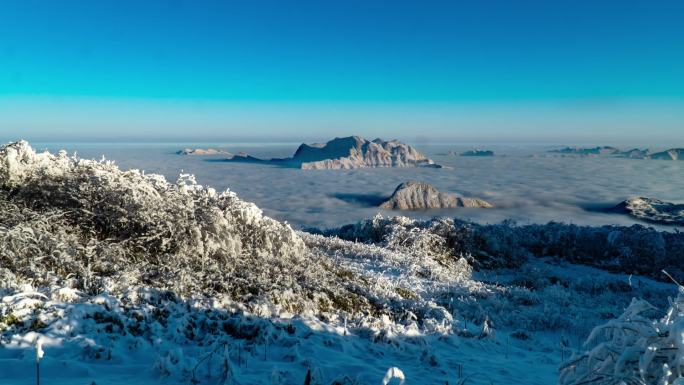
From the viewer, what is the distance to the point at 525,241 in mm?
21266

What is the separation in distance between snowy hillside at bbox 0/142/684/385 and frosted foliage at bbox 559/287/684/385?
0.03ft

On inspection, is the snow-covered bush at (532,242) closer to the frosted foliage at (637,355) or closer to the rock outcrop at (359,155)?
the frosted foliage at (637,355)

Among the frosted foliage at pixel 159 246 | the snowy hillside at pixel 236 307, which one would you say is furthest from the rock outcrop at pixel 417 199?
the frosted foliage at pixel 159 246

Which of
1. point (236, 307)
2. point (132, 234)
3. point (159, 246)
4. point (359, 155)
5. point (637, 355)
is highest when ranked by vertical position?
Result: point (359, 155)

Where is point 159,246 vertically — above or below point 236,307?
above

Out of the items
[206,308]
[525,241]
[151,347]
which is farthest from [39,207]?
[525,241]

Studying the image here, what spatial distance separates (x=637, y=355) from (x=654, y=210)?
44.9m

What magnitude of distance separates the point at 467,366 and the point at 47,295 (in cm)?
583

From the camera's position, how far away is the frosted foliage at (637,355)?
8.86ft

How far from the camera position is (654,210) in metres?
39.8

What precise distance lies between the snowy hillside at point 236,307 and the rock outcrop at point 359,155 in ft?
265

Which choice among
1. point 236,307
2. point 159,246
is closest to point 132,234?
point 159,246

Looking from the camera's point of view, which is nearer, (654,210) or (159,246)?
(159,246)

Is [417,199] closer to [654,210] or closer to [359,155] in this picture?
[654,210]
